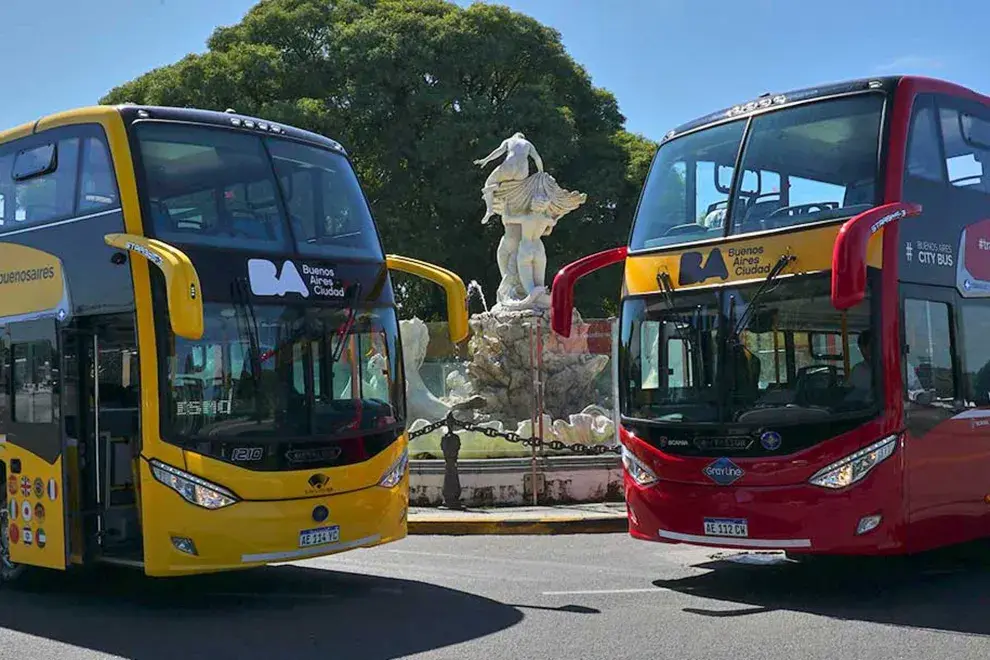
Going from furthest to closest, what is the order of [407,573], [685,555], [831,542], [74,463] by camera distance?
[685,555]
[407,573]
[74,463]
[831,542]

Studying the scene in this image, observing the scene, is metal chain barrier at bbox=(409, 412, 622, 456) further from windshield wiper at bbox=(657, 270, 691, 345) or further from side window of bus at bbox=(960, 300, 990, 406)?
side window of bus at bbox=(960, 300, 990, 406)

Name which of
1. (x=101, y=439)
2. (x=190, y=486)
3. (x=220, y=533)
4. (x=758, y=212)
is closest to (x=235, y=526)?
(x=220, y=533)

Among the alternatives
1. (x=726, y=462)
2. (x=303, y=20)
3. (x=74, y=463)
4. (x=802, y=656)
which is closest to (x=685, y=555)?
(x=726, y=462)

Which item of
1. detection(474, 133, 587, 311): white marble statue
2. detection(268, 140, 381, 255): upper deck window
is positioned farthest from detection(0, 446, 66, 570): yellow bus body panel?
detection(474, 133, 587, 311): white marble statue

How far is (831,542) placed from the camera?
846cm

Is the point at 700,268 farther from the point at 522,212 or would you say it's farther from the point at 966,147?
the point at 522,212

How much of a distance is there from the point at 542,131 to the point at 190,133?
86.9 ft

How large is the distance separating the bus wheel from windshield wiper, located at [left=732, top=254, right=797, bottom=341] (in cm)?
610

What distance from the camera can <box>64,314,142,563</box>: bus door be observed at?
29.4 ft

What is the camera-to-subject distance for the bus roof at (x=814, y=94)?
903 centimetres

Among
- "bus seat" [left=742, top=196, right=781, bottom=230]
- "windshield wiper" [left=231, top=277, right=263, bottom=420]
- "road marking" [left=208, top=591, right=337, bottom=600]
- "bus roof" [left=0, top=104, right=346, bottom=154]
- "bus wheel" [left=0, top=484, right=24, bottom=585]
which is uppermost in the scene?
"bus roof" [left=0, top=104, right=346, bottom=154]

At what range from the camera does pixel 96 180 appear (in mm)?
8867

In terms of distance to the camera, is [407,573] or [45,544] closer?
[45,544]

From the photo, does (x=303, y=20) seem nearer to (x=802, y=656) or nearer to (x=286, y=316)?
(x=286, y=316)
